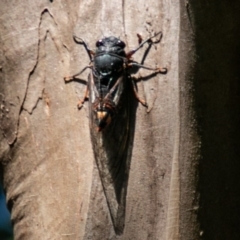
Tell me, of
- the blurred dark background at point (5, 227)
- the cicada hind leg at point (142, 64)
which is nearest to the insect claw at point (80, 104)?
the cicada hind leg at point (142, 64)

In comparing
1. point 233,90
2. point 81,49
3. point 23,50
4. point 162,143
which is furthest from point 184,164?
point 23,50

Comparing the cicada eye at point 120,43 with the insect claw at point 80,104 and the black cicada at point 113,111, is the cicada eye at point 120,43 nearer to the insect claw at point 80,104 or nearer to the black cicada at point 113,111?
the black cicada at point 113,111

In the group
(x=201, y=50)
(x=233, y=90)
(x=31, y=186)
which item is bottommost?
(x=31, y=186)

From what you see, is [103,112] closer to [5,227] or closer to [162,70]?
[162,70]

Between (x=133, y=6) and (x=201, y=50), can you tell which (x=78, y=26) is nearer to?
(x=133, y=6)

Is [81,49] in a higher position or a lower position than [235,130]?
higher

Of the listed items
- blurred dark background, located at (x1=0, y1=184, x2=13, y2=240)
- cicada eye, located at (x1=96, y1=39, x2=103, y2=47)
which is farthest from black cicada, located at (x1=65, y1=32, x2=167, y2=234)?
blurred dark background, located at (x1=0, y1=184, x2=13, y2=240)
